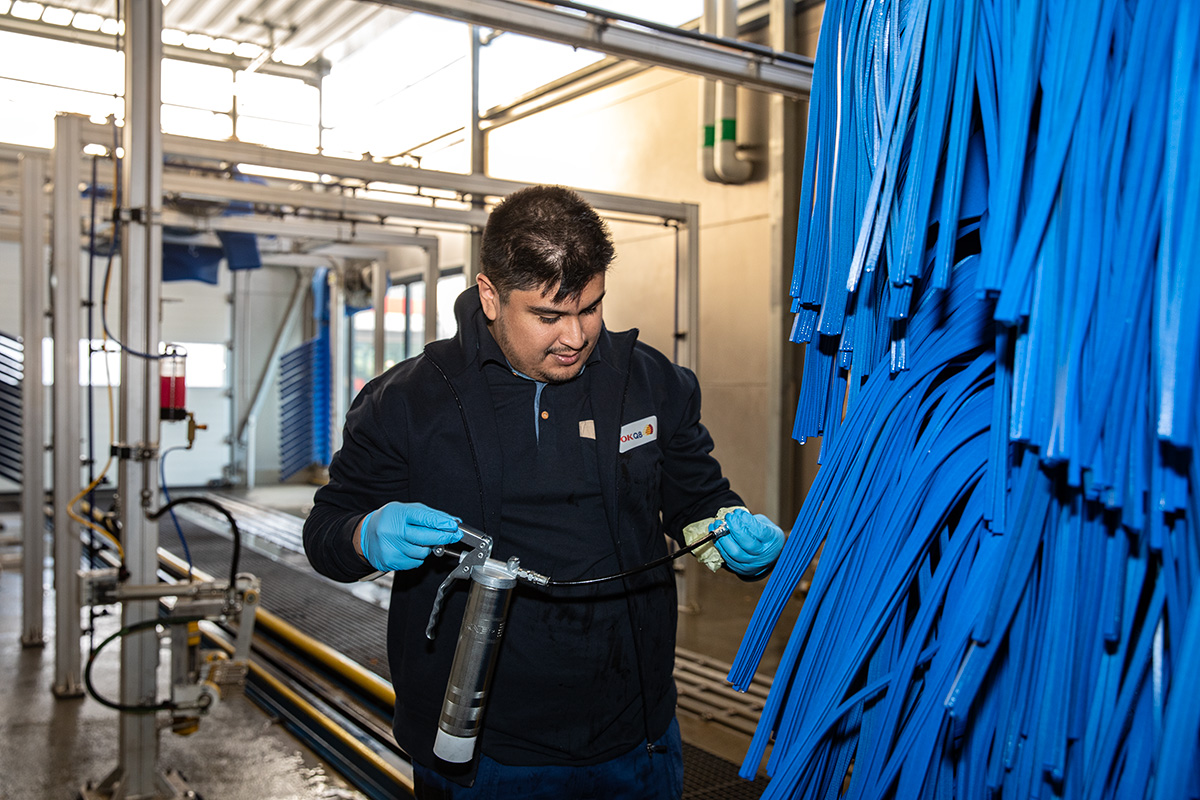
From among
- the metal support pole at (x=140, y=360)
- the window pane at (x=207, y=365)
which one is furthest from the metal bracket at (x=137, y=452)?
the window pane at (x=207, y=365)

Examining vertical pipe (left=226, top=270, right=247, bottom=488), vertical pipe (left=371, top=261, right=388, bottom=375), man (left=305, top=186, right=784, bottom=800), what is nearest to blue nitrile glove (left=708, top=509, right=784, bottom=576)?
man (left=305, top=186, right=784, bottom=800)

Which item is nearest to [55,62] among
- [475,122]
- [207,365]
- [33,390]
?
[207,365]

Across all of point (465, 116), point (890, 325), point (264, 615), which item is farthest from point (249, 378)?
point (890, 325)

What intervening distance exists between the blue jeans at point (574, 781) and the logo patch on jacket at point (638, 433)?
19.6 inches

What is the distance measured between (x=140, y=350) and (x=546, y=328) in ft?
5.83

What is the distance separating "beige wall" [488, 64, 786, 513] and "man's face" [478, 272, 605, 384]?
4319 millimetres

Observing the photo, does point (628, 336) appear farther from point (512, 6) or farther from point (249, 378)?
point (249, 378)

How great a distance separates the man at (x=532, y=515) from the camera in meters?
1.42

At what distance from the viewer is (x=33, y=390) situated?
4.41 metres

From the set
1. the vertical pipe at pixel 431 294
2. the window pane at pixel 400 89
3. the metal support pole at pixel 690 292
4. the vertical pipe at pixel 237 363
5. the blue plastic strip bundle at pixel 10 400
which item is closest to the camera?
the metal support pole at pixel 690 292

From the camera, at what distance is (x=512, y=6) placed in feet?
9.23

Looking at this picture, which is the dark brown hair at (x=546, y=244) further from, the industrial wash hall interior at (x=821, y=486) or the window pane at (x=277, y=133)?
the window pane at (x=277, y=133)

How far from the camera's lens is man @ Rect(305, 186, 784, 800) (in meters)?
1.42

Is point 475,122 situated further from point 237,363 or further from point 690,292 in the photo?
point 237,363
